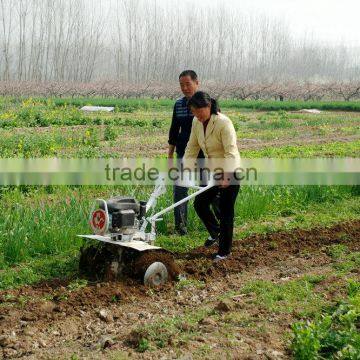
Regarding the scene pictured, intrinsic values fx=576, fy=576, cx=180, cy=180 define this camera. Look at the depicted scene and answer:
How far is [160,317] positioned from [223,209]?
1529 mm

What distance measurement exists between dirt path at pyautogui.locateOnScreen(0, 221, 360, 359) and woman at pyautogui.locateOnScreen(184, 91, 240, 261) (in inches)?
14.8

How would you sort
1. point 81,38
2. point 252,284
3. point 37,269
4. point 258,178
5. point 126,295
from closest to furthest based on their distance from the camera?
point 126,295
point 252,284
point 37,269
point 258,178
point 81,38

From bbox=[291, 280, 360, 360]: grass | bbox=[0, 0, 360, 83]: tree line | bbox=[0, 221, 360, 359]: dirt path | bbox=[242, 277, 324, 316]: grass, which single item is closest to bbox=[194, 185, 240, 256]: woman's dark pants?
bbox=[0, 221, 360, 359]: dirt path

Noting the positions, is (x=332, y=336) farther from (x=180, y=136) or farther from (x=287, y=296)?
(x=180, y=136)

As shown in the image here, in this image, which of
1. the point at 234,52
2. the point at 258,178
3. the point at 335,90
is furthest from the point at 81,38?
the point at 258,178

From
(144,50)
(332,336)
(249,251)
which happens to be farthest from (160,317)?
(144,50)

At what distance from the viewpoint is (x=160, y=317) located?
411cm

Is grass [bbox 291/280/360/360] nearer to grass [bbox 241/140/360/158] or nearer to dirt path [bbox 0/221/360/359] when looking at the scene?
dirt path [bbox 0/221/360/359]

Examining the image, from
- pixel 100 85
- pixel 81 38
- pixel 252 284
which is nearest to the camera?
pixel 252 284

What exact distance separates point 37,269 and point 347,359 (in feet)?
Answer: 9.48

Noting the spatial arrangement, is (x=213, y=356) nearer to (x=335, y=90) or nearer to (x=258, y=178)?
(x=258, y=178)

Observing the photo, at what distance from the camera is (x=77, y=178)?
688 centimetres

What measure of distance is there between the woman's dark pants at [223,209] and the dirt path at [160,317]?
0.62 feet

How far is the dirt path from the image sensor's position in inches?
139
